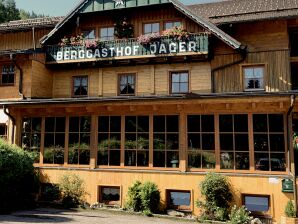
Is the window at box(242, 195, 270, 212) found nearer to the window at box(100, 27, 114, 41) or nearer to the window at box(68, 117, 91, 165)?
the window at box(68, 117, 91, 165)

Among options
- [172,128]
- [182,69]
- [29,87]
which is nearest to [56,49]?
[29,87]

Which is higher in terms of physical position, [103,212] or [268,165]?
[268,165]

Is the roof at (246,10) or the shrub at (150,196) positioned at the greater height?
the roof at (246,10)

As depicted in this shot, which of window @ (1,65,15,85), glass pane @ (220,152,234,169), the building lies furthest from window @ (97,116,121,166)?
window @ (1,65,15,85)

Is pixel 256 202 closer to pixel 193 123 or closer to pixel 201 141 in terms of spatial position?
pixel 201 141

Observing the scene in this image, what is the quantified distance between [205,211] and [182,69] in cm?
751

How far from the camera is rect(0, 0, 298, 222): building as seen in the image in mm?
13734

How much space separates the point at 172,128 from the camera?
15000 millimetres

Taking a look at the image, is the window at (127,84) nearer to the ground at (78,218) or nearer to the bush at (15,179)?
the bush at (15,179)

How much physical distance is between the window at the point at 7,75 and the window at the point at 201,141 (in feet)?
34.3

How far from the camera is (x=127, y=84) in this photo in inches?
738

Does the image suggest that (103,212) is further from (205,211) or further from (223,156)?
(223,156)

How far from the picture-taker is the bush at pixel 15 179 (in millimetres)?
13688

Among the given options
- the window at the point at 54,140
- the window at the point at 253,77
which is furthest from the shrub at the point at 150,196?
the window at the point at 253,77
